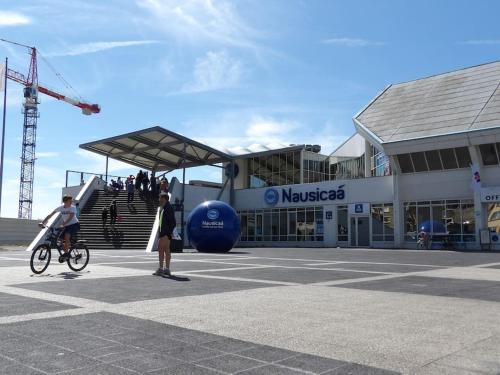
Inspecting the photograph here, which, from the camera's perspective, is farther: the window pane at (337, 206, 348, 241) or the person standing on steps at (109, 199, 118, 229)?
the window pane at (337, 206, 348, 241)

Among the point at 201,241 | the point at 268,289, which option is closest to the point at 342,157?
the point at 201,241

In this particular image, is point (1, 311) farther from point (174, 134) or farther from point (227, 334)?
point (174, 134)

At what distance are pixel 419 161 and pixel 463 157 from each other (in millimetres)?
2692

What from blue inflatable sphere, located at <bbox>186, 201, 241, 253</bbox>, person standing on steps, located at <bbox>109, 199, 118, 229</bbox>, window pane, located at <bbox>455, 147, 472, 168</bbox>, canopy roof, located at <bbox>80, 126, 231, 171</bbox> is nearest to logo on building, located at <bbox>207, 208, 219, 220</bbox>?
blue inflatable sphere, located at <bbox>186, 201, 241, 253</bbox>

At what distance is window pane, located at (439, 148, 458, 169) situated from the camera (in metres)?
30.5

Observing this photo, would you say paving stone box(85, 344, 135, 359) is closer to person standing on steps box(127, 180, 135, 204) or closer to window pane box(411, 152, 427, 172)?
person standing on steps box(127, 180, 135, 204)

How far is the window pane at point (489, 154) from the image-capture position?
2894cm

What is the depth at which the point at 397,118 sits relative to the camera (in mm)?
34656

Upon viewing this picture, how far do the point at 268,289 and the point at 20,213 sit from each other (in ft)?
332

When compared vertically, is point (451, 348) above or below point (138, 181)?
below

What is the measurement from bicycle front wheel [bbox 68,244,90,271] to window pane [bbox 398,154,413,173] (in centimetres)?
2488

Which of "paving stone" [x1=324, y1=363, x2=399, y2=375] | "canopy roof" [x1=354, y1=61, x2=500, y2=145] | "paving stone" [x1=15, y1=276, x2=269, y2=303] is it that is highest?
"canopy roof" [x1=354, y1=61, x2=500, y2=145]

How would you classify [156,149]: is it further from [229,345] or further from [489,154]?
[229,345]

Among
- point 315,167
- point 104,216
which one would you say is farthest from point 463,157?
point 104,216
